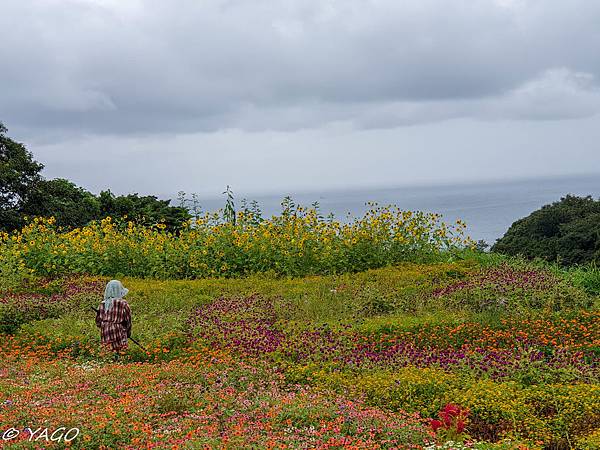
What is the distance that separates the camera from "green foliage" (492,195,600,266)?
15.2 metres

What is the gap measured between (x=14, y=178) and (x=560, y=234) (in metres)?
16.0

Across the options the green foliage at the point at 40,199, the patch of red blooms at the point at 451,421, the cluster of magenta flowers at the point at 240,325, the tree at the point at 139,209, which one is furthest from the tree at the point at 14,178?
the patch of red blooms at the point at 451,421

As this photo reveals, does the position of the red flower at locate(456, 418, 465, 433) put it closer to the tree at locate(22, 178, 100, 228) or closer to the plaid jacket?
the plaid jacket

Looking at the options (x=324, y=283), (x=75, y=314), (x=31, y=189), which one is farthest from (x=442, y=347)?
(x=31, y=189)

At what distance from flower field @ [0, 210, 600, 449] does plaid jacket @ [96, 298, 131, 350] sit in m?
0.25

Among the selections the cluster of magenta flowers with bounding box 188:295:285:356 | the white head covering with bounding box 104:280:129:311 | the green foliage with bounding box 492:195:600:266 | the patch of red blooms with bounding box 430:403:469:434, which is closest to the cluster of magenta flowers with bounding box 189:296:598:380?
the cluster of magenta flowers with bounding box 188:295:285:356

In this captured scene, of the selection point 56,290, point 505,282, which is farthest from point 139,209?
point 505,282

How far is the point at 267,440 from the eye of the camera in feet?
16.0

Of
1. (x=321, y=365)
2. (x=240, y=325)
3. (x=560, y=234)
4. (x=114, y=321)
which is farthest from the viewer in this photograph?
(x=560, y=234)

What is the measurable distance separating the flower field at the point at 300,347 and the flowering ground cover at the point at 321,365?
0.02 metres

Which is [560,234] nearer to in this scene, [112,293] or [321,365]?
[321,365]

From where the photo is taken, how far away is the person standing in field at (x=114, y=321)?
8.51m

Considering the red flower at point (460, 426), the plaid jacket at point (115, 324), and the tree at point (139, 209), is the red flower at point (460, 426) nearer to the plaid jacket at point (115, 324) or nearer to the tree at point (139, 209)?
the plaid jacket at point (115, 324)

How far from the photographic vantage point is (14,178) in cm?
1972
